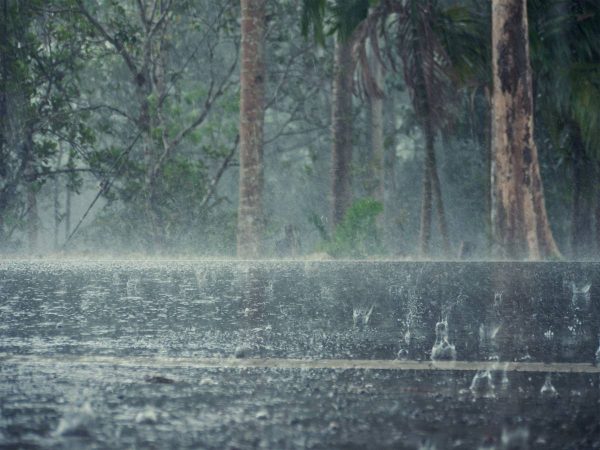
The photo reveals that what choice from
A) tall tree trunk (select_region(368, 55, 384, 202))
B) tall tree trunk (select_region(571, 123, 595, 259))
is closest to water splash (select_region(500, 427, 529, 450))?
tall tree trunk (select_region(571, 123, 595, 259))

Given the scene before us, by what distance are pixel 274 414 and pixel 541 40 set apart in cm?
1725

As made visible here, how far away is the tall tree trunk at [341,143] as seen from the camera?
80.4 ft

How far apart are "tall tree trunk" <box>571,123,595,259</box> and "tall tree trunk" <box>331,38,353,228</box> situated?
552 cm

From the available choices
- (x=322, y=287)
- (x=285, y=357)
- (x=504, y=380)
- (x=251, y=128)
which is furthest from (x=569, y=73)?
(x=504, y=380)

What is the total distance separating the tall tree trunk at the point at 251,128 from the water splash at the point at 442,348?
12882 millimetres

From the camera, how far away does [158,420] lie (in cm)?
255

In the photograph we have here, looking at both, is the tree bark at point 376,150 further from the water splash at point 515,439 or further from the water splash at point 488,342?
the water splash at point 515,439

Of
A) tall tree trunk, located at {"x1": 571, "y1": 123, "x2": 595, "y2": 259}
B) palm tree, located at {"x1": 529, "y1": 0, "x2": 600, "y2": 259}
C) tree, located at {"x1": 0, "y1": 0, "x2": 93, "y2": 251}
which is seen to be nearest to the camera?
palm tree, located at {"x1": 529, "y1": 0, "x2": 600, "y2": 259}

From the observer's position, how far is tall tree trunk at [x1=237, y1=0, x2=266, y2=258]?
17.5 meters

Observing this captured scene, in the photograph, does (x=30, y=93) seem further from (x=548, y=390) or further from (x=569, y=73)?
(x=548, y=390)

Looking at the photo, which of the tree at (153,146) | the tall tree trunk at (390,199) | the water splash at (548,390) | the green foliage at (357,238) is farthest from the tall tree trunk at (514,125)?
the tall tree trunk at (390,199)

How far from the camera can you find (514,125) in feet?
50.5

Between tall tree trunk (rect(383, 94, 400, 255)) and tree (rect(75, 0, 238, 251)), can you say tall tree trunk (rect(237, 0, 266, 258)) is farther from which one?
tall tree trunk (rect(383, 94, 400, 255))

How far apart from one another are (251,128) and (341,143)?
23.6ft
